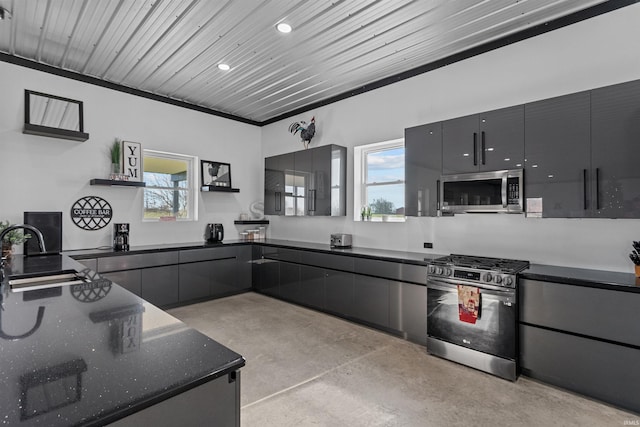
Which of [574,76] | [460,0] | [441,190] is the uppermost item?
[460,0]

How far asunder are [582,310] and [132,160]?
5.14 meters

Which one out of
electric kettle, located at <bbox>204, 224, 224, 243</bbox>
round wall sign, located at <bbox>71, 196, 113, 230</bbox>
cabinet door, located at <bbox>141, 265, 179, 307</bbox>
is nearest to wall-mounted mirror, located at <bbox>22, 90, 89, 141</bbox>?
round wall sign, located at <bbox>71, 196, 113, 230</bbox>

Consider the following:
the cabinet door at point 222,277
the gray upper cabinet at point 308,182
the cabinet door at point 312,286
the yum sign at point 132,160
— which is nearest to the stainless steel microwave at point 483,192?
the gray upper cabinet at point 308,182

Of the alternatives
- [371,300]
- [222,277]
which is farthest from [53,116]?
[371,300]

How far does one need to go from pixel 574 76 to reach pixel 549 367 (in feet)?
8.08

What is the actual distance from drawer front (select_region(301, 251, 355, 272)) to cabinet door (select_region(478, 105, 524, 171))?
5.86 feet

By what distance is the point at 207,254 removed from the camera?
4820mm

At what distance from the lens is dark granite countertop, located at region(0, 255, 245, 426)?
0.74 m

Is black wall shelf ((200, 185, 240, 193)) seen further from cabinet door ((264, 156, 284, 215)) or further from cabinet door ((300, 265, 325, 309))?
cabinet door ((300, 265, 325, 309))

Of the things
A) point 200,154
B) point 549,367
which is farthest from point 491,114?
point 200,154

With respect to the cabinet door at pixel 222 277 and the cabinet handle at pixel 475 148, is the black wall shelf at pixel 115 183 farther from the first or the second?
the cabinet handle at pixel 475 148

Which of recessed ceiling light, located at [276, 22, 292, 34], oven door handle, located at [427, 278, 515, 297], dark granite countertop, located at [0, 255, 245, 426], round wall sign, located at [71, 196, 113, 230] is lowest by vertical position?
oven door handle, located at [427, 278, 515, 297]

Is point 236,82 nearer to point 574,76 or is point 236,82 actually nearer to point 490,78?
point 490,78

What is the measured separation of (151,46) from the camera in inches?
135
